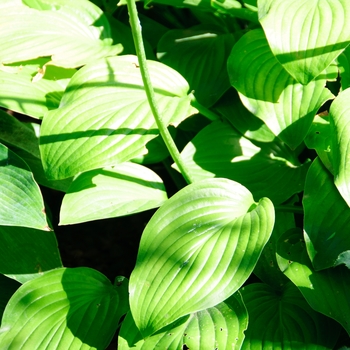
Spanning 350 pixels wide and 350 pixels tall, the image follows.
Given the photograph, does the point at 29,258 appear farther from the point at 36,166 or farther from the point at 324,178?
the point at 324,178

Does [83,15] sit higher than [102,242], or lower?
higher

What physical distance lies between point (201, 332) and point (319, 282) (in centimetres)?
Result: 34

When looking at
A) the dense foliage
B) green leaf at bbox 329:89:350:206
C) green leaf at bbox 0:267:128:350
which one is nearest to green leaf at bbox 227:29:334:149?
the dense foliage

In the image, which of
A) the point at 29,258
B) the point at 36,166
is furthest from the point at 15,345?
the point at 36,166

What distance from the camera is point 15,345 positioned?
4.67 ft

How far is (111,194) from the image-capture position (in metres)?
1.59

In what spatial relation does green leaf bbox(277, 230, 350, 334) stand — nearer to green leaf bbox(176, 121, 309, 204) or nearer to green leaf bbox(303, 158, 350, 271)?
green leaf bbox(303, 158, 350, 271)

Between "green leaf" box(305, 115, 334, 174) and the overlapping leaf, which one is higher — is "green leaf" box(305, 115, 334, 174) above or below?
above

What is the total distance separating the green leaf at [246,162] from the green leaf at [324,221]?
0.73ft

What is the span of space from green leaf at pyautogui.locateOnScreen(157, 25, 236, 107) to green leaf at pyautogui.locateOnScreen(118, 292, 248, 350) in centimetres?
77

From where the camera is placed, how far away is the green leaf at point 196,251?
127 cm

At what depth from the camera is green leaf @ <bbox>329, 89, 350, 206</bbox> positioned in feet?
4.35

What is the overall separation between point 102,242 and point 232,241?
3.28 ft

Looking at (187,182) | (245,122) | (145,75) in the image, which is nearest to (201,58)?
(245,122)
